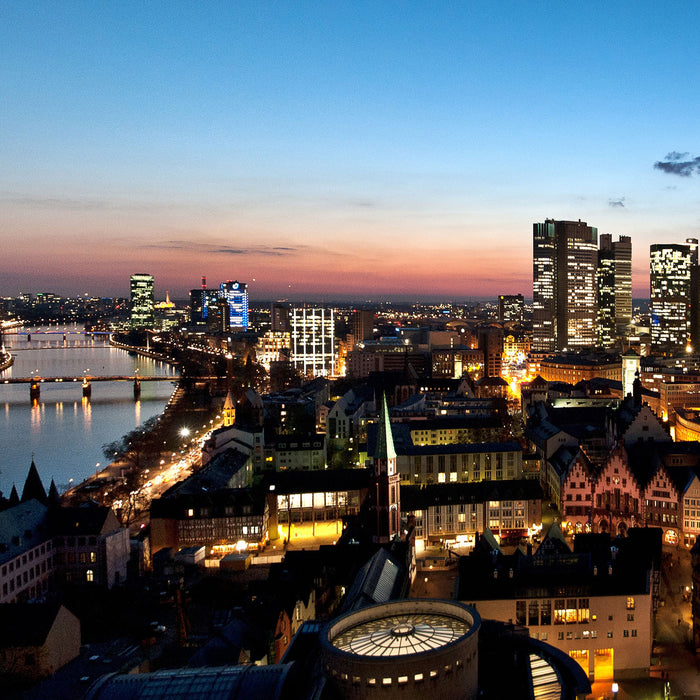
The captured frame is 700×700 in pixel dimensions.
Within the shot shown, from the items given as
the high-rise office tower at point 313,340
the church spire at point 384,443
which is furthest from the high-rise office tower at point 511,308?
the church spire at point 384,443

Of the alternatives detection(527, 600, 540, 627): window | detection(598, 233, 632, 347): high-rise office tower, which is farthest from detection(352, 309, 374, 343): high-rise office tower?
detection(527, 600, 540, 627): window

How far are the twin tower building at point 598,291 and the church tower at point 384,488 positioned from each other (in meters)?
69.4

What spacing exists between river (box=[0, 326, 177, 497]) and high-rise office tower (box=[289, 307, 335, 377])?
14.6 metres

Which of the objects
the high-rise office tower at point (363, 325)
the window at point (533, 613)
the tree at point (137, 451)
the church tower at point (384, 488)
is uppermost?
the high-rise office tower at point (363, 325)

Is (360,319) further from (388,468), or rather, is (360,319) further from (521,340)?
(388,468)

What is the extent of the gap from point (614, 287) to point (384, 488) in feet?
282

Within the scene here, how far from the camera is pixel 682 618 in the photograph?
15.1 meters

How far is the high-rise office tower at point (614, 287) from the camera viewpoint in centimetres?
9388

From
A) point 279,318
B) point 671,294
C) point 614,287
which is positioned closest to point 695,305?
point 671,294

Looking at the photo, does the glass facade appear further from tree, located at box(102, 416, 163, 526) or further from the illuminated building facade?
the illuminated building facade

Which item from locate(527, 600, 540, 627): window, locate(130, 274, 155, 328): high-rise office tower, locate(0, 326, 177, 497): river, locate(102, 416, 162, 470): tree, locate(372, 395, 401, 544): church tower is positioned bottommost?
locate(0, 326, 177, 497): river

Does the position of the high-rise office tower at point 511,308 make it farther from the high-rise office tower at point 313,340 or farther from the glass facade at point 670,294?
the high-rise office tower at point 313,340

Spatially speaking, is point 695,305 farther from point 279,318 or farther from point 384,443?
point 384,443

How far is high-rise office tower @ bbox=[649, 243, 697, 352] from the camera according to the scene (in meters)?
82.2
